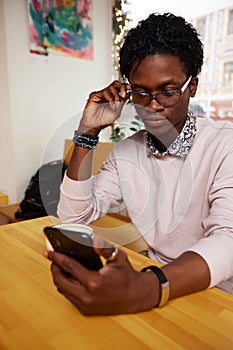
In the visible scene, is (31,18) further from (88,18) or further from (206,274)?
(206,274)

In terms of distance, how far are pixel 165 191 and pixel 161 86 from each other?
12.4 inches

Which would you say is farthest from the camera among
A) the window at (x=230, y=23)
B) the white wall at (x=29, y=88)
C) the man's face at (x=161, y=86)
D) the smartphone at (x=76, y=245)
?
the white wall at (x=29, y=88)

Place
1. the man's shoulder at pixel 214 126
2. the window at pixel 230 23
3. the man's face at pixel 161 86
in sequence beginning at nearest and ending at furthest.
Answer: the man's face at pixel 161 86
the man's shoulder at pixel 214 126
the window at pixel 230 23

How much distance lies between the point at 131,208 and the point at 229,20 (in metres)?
1.93

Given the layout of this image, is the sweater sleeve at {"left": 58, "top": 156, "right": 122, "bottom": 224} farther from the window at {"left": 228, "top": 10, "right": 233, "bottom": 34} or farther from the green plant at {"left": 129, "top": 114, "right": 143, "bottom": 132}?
the window at {"left": 228, "top": 10, "right": 233, "bottom": 34}

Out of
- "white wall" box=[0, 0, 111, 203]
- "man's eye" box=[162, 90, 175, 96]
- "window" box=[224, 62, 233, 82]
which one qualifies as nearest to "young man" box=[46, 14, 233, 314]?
"man's eye" box=[162, 90, 175, 96]

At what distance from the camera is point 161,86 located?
2.55 ft

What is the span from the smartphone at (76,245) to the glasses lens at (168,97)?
0.48m

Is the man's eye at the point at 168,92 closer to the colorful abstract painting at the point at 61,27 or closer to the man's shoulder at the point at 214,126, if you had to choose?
the man's shoulder at the point at 214,126

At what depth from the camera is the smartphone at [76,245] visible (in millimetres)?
454

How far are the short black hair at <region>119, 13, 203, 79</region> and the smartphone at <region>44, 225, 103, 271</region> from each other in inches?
22.1

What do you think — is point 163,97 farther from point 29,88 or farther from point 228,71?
point 29,88

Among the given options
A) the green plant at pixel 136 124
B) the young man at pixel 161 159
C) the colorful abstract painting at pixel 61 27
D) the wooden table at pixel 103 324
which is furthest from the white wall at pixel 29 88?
the wooden table at pixel 103 324

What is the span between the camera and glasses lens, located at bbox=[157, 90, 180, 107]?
0.78m
